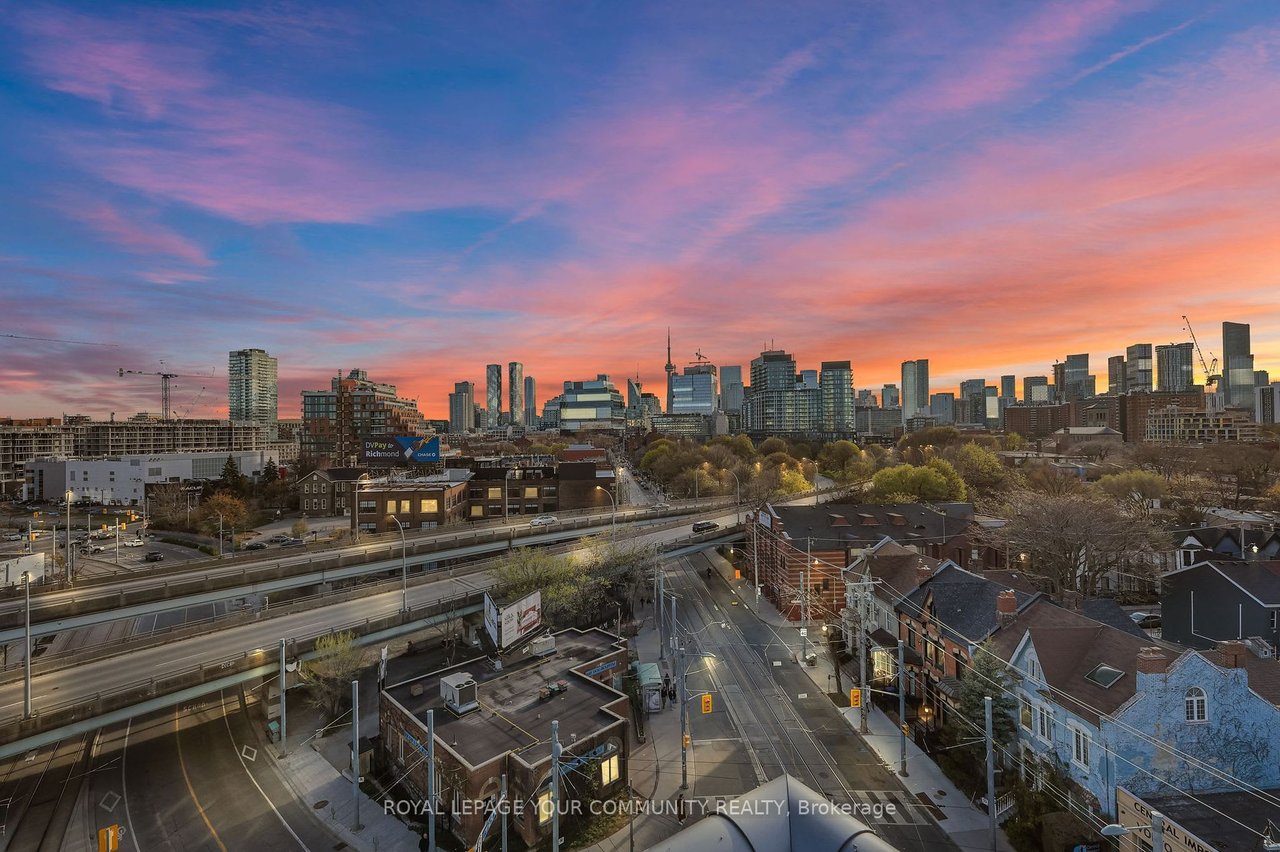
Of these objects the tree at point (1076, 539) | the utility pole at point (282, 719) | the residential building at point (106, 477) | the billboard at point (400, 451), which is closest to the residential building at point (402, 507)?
the billboard at point (400, 451)

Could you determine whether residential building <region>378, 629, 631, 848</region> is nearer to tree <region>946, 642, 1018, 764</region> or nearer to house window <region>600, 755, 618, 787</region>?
house window <region>600, 755, 618, 787</region>

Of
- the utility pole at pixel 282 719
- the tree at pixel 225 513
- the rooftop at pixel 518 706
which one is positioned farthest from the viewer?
the tree at pixel 225 513

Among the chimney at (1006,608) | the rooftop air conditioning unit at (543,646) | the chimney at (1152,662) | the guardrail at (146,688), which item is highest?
the chimney at (1152,662)

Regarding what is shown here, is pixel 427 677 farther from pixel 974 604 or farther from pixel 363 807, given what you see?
pixel 974 604

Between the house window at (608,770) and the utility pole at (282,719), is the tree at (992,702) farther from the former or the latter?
the utility pole at (282,719)

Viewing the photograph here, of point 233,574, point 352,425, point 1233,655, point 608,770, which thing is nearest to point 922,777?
point 1233,655

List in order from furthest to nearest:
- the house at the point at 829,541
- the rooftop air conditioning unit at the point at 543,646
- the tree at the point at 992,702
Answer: the house at the point at 829,541, the rooftop air conditioning unit at the point at 543,646, the tree at the point at 992,702
